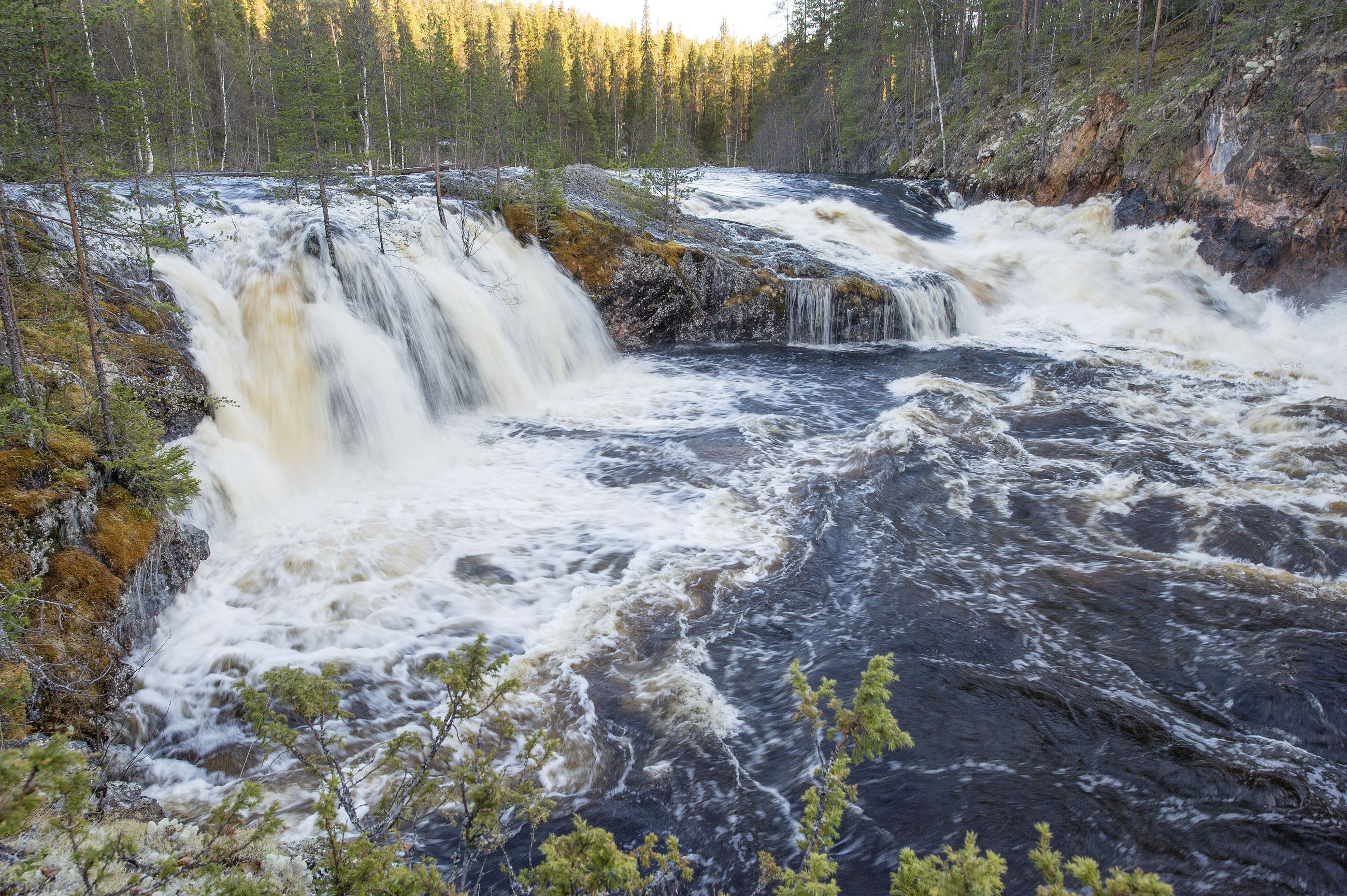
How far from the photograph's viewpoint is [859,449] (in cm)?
1149

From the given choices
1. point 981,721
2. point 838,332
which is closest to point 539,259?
point 838,332

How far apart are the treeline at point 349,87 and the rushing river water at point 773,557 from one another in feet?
9.40

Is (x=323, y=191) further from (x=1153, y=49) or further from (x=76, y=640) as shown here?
(x=1153, y=49)

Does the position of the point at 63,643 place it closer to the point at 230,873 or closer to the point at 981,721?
the point at 230,873

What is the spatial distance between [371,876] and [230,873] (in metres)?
0.93

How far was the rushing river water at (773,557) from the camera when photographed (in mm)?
4969

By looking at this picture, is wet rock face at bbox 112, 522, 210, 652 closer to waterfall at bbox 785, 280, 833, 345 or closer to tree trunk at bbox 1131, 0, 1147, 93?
waterfall at bbox 785, 280, 833, 345

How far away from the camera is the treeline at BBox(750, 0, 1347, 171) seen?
83.5ft

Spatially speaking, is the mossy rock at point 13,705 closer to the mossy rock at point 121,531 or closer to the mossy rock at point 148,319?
the mossy rock at point 121,531

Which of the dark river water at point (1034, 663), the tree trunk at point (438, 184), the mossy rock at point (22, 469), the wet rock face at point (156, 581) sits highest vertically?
the tree trunk at point (438, 184)

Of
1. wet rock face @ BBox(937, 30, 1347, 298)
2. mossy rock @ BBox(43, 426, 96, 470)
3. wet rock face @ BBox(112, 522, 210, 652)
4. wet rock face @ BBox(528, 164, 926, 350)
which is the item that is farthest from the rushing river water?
wet rock face @ BBox(937, 30, 1347, 298)

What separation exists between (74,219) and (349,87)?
1718cm

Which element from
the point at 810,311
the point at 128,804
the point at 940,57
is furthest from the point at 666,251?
the point at 940,57

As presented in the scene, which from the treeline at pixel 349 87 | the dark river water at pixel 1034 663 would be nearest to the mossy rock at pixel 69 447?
the treeline at pixel 349 87
